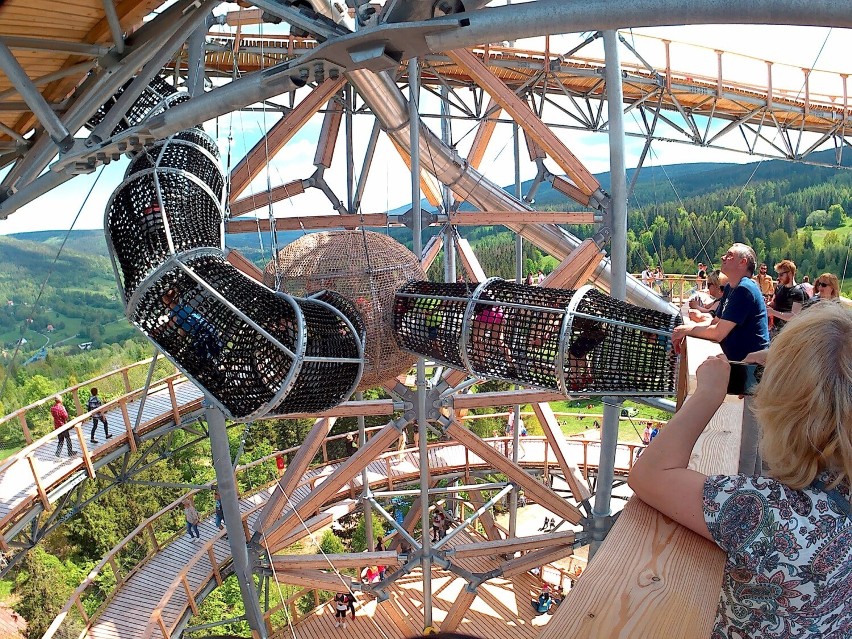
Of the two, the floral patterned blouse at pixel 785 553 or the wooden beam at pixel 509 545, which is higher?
the floral patterned blouse at pixel 785 553

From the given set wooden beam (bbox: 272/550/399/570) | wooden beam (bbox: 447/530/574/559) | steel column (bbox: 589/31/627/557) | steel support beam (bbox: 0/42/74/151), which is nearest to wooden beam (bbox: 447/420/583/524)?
wooden beam (bbox: 447/530/574/559)

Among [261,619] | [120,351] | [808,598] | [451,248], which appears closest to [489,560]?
[261,619]

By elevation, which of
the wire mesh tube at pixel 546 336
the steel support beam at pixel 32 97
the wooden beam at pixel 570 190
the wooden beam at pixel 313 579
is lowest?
the wooden beam at pixel 313 579

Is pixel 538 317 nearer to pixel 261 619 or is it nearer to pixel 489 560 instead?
pixel 261 619

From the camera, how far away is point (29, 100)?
3246 millimetres

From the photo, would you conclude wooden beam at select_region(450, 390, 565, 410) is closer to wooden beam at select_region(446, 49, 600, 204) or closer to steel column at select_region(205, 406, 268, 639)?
wooden beam at select_region(446, 49, 600, 204)

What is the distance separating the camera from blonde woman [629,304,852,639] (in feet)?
3.12

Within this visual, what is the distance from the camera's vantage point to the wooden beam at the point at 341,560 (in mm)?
6734

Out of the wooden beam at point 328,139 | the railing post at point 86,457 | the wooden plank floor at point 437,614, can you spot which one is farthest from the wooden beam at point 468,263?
the railing post at point 86,457

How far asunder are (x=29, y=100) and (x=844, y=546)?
3.72 m

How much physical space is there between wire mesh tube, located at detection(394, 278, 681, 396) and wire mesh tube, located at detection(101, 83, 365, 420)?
497 mm

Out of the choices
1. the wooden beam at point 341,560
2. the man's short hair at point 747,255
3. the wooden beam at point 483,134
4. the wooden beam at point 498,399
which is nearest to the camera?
the man's short hair at point 747,255

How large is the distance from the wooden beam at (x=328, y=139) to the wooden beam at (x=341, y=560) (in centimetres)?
441

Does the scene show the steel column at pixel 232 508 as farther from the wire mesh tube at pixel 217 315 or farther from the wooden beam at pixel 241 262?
the wire mesh tube at pixel 217 315
